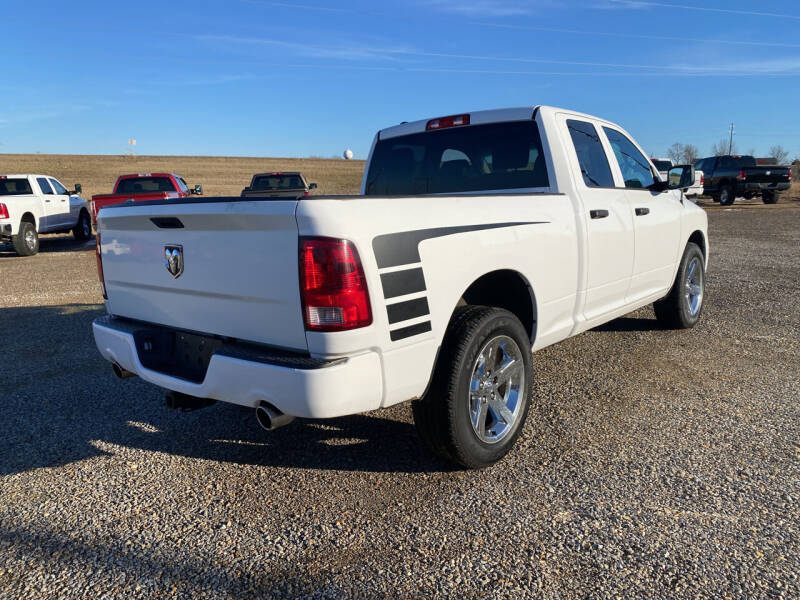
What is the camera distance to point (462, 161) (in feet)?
15.4

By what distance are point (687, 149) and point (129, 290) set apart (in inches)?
4132

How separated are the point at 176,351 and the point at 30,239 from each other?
14.4m

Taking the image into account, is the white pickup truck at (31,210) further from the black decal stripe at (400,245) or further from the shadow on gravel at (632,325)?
the black decal stripe at (400,245)

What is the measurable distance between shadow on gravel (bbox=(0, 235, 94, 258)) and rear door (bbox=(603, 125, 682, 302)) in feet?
49.3

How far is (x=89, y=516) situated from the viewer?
305cm

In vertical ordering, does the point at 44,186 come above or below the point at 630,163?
above

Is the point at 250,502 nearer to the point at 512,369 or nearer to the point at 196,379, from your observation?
the point at 196,379

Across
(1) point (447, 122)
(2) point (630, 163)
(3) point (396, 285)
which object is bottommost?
(3) point (396, 285)

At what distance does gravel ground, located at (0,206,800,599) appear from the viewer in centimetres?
251

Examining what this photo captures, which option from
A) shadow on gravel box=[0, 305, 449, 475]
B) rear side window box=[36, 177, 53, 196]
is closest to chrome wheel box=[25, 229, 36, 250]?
rear side window box=[36, 177, 53, 196]

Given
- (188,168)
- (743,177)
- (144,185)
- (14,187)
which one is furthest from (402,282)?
(188,168)

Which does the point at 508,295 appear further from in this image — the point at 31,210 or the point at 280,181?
the point at 280,181

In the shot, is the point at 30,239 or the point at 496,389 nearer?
the point at 496,389

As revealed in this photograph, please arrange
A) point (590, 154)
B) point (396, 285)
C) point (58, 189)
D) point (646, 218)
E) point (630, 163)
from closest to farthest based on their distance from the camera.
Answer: point (396, 285) < point (590, 154) < point (646, 218) < point (630, 163) < point (58, 189)
